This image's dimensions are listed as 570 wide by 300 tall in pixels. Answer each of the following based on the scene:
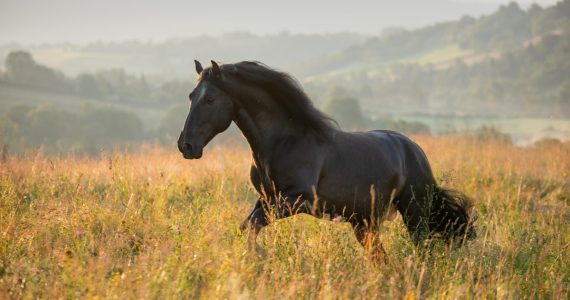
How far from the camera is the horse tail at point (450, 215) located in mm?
6523

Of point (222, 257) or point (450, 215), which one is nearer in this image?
point (222, 257)

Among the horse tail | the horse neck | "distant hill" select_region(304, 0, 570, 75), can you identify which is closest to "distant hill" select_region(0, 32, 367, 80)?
"distant hill" select_region(304, 0, 570, 75)

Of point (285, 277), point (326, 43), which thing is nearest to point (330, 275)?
point (285, 277)

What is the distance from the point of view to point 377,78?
345 feet

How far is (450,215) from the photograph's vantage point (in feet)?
21.5

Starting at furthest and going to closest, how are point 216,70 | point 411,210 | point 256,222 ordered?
point 411,210 < point 216,70 < point 256,222

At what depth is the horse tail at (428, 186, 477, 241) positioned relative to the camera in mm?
6523

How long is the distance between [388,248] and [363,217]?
2.06 ft

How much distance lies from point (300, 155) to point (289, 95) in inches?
23.2

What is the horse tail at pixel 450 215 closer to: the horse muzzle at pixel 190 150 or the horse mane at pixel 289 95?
the horse mane at pixel 289 95

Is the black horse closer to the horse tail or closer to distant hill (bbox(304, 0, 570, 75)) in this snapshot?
the horse tail

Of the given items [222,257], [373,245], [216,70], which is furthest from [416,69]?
[222,257]

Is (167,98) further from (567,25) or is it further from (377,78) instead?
(567,25)

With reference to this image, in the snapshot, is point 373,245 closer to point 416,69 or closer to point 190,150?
point 190,150
